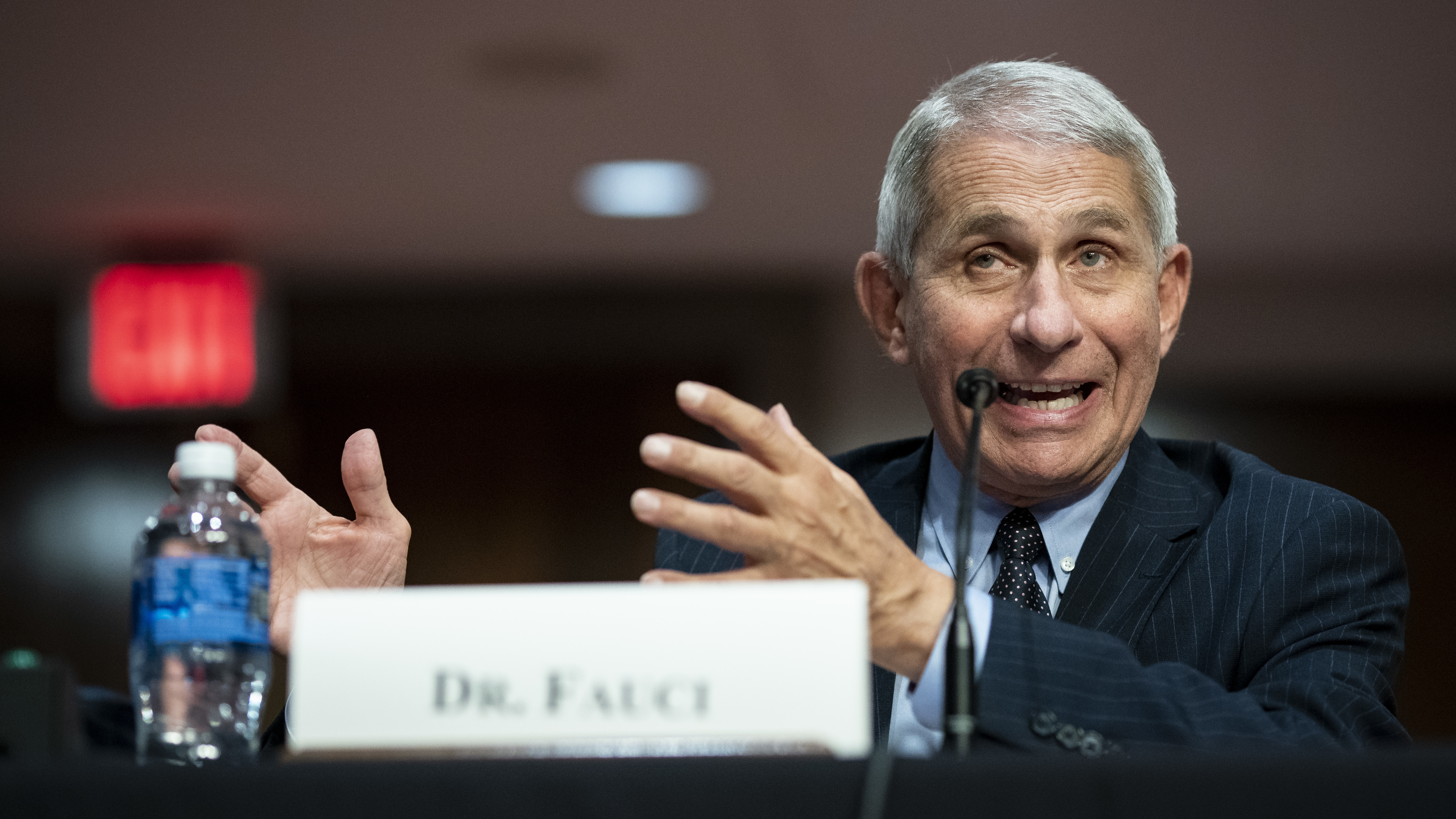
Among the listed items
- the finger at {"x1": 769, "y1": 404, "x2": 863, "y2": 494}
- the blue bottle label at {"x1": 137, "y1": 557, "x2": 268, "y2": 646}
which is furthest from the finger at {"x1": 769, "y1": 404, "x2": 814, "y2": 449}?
the blue bottle label at {"x1": 137, "y1": 557, "x2": 268, "y2": 646}

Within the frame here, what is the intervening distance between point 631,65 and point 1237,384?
8.67 feet

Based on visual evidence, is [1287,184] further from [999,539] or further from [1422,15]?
[999,539]

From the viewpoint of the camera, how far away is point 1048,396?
60.9 inches

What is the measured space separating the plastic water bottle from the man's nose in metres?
0.79

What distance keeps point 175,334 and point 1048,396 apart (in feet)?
13.6

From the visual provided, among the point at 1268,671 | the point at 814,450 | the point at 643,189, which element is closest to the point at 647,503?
the point at 814,450

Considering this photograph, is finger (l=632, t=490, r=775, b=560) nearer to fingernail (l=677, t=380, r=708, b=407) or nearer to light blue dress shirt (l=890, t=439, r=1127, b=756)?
fingernail (l=677, t=380, r=708, b=407)

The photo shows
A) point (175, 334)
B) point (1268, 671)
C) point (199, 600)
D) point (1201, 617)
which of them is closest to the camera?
point (199, 600)

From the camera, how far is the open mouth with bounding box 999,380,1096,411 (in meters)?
1.53

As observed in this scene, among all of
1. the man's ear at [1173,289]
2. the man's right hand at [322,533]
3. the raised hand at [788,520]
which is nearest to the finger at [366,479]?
the man's right hand at [322,533]

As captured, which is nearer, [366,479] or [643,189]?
[366,479]

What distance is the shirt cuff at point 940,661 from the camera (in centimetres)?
100

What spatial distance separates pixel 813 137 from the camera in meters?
4.07

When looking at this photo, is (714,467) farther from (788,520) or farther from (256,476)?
(256,476)
